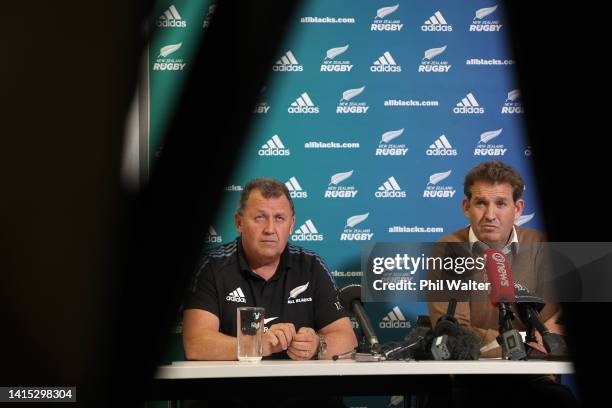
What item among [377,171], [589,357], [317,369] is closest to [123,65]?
[377,171]

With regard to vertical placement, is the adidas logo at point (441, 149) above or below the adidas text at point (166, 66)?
below

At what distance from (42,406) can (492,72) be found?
10.8 ft

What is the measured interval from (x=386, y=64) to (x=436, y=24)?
39 centimetres

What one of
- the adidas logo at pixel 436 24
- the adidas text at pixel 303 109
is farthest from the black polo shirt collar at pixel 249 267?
the adidas logo at pixel 436 24

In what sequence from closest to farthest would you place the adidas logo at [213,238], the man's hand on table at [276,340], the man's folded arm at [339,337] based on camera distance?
the man's hand on table at [276,340], the man's folded arm at [339,337], the adidas logo at [213,238]

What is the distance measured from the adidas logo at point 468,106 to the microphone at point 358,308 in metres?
2.31

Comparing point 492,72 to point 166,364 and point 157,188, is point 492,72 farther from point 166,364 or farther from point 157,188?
point 166,364

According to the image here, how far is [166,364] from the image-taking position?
2.54m

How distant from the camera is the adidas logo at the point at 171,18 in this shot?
185 inches

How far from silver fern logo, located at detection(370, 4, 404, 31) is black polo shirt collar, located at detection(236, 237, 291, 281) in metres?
1.59

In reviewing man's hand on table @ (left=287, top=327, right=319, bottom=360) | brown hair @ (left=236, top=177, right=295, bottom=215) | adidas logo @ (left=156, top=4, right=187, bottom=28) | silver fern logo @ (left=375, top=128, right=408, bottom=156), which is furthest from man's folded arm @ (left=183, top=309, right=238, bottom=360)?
adidas logo @ (left=156, top=4, right=187, bottom=28)

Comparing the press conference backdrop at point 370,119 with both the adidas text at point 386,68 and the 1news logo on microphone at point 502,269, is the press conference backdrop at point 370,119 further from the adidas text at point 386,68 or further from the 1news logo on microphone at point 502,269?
the 1news logo on microphone at point 502,269

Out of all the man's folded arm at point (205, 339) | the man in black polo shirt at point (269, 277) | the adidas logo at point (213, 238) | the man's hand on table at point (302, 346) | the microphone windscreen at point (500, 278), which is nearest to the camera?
the microphone windscreen at point (500, 278)

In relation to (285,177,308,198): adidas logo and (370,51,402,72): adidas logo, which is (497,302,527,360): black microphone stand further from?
(370,51,402,72): adidas logo
